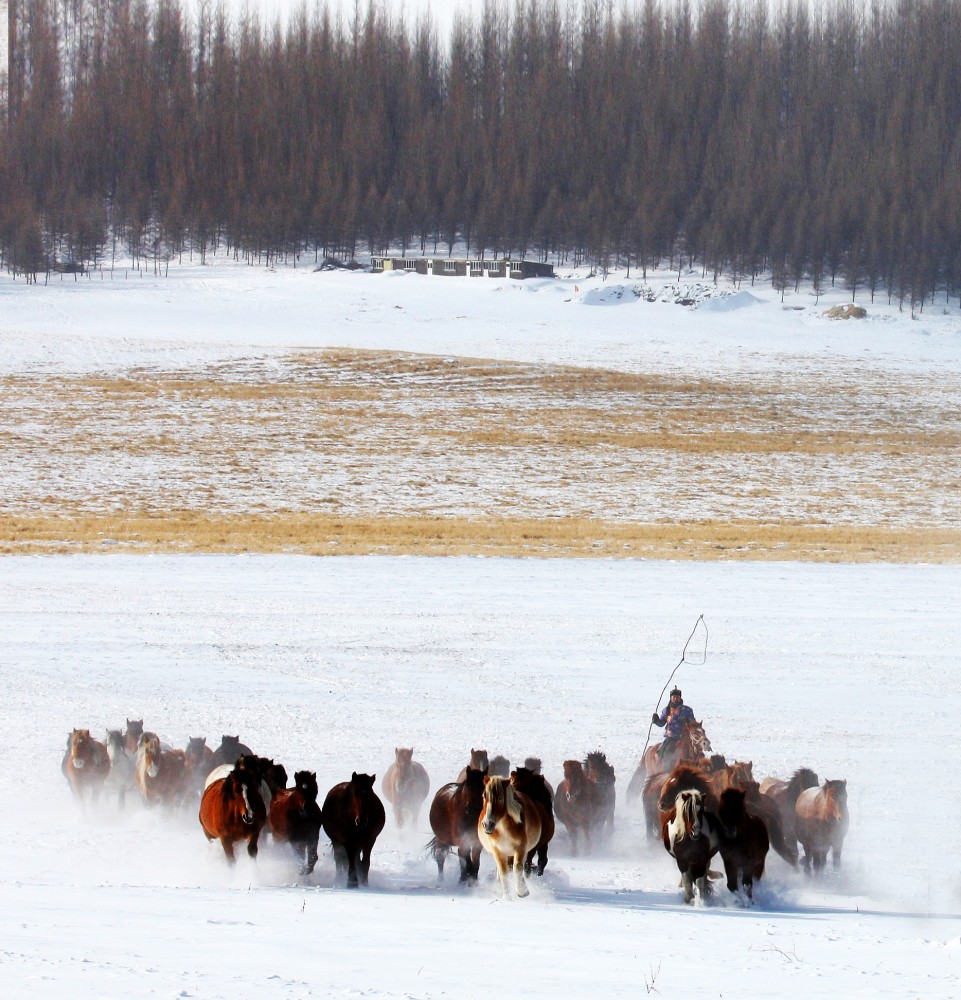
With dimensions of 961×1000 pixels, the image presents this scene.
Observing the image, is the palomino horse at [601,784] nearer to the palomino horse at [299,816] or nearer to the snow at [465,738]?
the snow at [465,738]

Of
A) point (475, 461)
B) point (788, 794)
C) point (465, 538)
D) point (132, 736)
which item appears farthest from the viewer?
point (475, 461)

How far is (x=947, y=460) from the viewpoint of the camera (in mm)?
33000

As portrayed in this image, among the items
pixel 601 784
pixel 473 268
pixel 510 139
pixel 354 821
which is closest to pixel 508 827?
pixel 354 821

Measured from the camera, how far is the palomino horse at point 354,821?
702 cm

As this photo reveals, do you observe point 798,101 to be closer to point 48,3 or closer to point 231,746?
point 48,3

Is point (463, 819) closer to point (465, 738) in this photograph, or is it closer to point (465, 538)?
point (465, 738)

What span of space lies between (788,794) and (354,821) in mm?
2778

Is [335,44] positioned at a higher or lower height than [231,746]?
higher

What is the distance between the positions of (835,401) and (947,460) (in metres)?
10.5

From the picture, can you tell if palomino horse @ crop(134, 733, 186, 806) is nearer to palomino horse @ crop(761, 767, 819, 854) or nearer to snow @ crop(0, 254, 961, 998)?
snow @ crop(0, 254, 961, 998)

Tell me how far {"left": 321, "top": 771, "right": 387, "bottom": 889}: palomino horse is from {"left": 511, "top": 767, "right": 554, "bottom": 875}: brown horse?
0.85 meters

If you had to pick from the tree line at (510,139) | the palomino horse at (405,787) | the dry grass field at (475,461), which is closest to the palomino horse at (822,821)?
the palomino horse at (405,787)

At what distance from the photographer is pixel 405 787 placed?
27.0 ft

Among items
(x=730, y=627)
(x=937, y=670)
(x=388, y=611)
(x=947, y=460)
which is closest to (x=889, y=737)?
(x=937, y=670)
